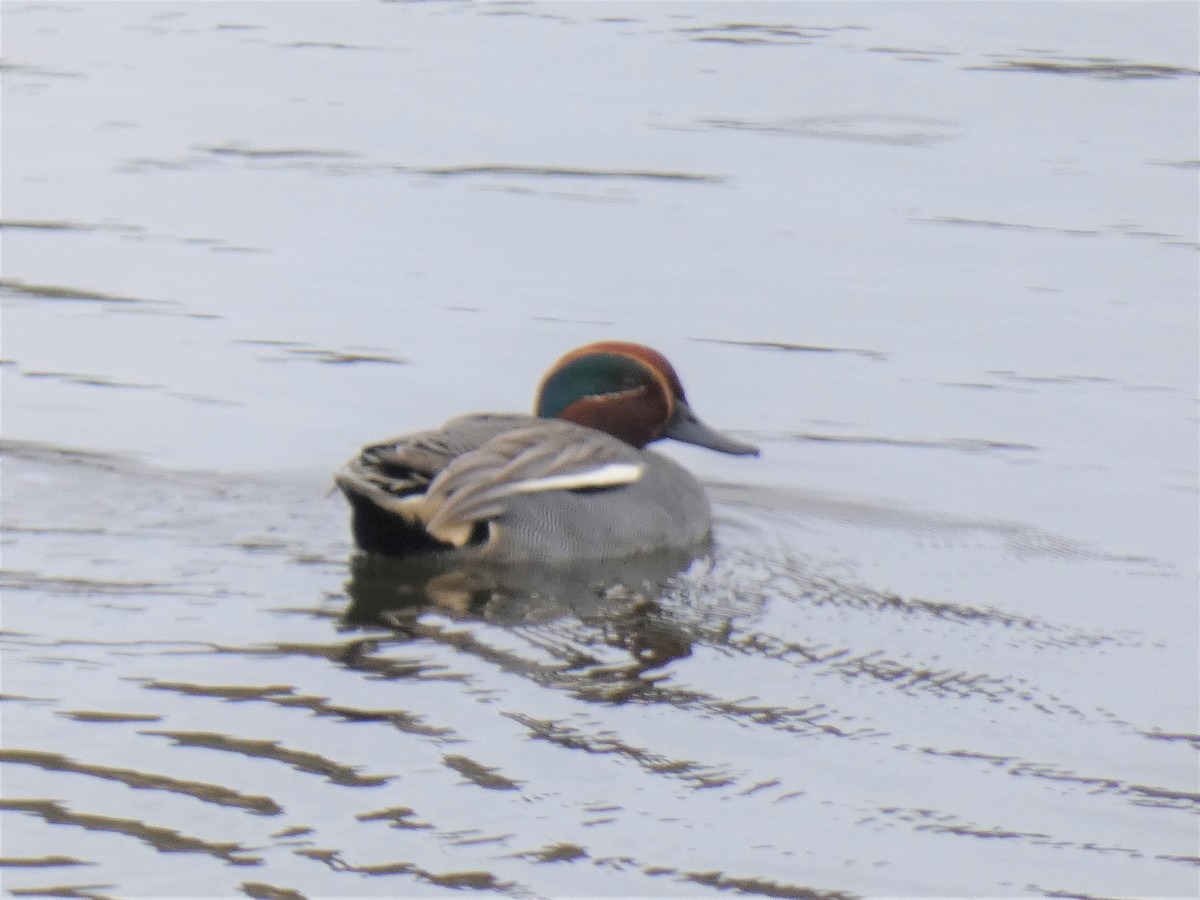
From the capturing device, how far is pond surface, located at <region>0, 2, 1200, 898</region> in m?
5.33

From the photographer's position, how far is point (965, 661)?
22.4 ft

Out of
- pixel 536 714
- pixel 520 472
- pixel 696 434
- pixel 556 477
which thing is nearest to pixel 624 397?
pixel 696 434

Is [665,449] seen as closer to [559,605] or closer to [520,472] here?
[520,472]

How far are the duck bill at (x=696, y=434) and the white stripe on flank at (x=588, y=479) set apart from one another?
1.97 feet

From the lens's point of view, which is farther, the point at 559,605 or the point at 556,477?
the point at 556,477

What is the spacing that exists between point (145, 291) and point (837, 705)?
20.6 ft

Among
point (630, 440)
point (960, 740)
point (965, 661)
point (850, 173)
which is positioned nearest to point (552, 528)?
point (630, 440)

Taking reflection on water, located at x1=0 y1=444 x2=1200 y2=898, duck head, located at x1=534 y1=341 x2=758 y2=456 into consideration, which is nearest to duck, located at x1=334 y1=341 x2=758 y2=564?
duck head, located at x1=534 y1=341 x2=758 y2=456

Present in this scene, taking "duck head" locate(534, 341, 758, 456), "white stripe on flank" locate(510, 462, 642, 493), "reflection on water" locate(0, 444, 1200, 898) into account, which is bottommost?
"reflection on water" locate(0, 444, 1200, 898)

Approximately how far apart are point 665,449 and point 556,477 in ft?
7.48

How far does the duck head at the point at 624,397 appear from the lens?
28.2 feet

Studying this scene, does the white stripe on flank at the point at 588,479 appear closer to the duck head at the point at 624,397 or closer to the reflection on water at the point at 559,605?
the reflection on water at the point at 559,605

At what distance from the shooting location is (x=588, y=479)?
7969 millimetres

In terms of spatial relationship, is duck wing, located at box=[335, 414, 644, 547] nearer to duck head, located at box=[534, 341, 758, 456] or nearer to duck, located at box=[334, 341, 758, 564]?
duck, located at box=[334, 341, 758, 564]
